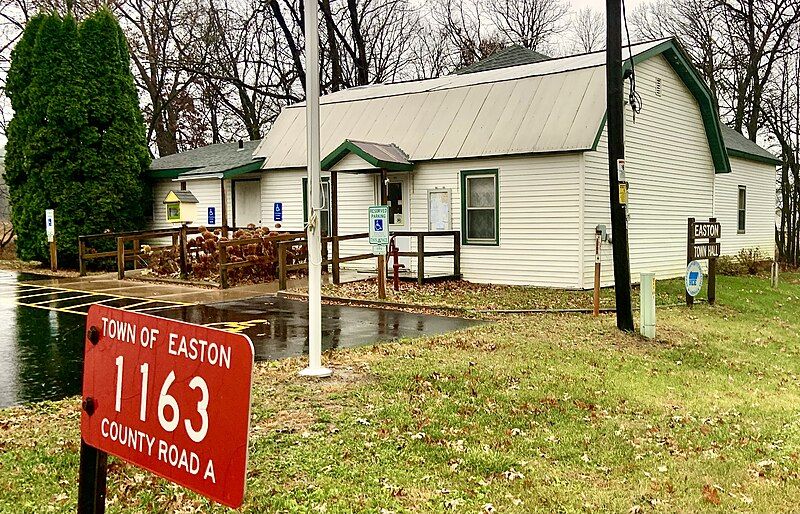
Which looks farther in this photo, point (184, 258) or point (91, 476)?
point (184, 258)

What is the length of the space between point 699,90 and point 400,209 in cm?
840

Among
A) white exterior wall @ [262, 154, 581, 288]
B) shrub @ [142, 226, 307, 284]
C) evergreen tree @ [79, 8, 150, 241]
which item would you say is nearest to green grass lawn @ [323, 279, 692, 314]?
white exterior wall @ [262, 154, 581, 288]

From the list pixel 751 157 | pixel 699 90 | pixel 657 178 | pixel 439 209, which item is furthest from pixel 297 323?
pixel 751 157

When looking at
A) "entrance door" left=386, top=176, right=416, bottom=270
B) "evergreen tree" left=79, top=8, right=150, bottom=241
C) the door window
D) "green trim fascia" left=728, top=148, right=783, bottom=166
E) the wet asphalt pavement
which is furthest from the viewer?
"green trim fascia" left=728, top=148, right=783, bottom=166

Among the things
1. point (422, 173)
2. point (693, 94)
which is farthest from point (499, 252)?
point (693, 94)

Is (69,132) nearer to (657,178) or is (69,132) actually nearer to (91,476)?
(657,178)

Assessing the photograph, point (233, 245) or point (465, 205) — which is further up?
point (465, 205)

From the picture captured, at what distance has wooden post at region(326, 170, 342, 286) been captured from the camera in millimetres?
15406

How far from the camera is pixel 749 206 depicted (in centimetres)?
2312

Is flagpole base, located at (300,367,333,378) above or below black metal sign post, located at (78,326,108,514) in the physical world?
below

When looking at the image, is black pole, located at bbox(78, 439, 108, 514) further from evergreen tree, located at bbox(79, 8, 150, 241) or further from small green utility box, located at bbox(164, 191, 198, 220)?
evergreen tree, located at bbox(79, 8, 150, 241)

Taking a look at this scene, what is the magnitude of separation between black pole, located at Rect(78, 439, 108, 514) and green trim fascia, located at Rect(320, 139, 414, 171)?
1325 centimetres

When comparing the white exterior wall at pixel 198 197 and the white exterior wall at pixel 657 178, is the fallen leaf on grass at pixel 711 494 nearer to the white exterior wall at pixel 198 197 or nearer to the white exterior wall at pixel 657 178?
the white exterior wall at pixel 657 178

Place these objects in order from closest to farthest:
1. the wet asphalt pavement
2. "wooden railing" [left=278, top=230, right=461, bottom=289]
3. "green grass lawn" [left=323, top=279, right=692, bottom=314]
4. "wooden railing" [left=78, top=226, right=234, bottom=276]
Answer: the wet asphalt pavement < "green grass lawn" [left=323, top=279, right=692, bottom=314] < "wooden railing" [left=278, top=230, right=461, bottom=289] < "wooden railing" [left=78, top=226, right=234, bottom=276]
